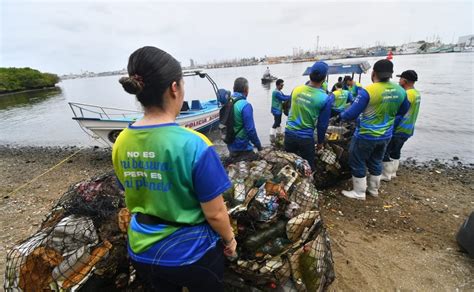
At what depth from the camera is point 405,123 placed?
514cm

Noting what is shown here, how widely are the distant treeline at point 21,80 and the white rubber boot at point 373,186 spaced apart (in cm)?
5745

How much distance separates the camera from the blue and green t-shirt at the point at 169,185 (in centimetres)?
124

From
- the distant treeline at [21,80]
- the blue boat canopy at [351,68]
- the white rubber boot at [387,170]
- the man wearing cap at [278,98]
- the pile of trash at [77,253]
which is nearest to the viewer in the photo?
the pile of trash at [77,253]

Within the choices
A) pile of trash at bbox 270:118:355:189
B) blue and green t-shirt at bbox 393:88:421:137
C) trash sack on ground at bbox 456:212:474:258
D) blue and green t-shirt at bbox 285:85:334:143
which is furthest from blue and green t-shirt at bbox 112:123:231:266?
blue and green t-shirt at bbox 393:88:421:137

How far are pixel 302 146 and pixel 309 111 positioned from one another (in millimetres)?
627

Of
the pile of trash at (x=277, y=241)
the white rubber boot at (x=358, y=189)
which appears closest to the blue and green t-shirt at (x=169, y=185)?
the pile of trash at (x=277, y=241)

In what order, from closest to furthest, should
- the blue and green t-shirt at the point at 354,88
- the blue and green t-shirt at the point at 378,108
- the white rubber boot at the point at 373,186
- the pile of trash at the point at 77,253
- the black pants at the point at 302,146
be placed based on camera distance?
the pile of trash at the point at 77,253, the blue and green t-shirt at the point at 378,108, the black pants at the point at 302,146, the white rubber boot at the point at 373,186, the blue and green t-shirt at the point at 354,88

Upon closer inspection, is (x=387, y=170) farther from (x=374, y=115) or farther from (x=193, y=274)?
(x=193, y=274)

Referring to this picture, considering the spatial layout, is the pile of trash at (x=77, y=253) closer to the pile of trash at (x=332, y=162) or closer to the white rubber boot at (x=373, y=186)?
the pile of trash at (x=332, y=162)

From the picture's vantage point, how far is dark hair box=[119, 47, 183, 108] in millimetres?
1251

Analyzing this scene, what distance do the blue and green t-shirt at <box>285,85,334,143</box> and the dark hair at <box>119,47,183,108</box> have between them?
3124 mm

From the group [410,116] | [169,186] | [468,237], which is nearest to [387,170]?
[410,116]

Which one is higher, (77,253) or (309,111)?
(309,111)

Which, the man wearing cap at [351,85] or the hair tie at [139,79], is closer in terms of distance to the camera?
the hair tie at [139,79]
